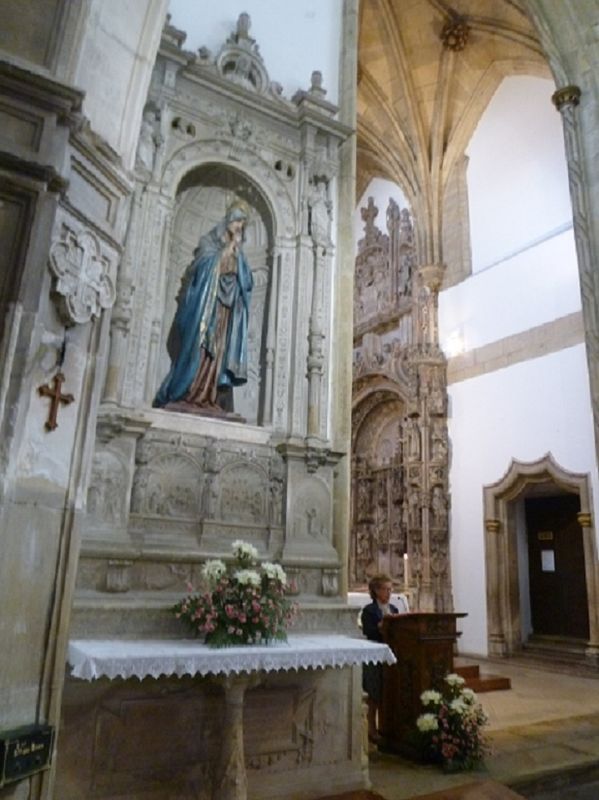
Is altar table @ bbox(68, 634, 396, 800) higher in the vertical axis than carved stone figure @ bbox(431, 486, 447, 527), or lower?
lower

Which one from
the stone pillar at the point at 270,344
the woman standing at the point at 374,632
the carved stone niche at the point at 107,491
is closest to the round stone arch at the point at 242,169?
the stone pillar at the point at 270,344

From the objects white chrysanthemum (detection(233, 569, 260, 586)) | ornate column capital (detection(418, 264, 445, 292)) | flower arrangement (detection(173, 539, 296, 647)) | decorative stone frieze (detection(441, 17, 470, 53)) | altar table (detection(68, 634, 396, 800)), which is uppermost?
decorative stone frieze (detection(441, 17, 470, 53))

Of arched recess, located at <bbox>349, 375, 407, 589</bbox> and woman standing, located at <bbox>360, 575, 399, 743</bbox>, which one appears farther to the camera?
arched recess, located at <bbox>349, 375, 407, 589</bbox>

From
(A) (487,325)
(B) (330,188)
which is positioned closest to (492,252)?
(A) (487,325)

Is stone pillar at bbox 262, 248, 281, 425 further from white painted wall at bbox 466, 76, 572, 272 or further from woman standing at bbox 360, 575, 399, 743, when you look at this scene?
white painted wall at bbox 466, 76, 572, 272

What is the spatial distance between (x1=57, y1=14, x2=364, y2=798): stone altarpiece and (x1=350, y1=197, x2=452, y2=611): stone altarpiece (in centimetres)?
656

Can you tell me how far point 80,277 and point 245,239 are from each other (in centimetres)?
303

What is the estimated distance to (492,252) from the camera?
11727mm

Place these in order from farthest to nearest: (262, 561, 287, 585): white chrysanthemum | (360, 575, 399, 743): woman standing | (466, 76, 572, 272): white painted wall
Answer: (466, 76, 572, 272): white painted wall
(360, 575, 399, 743): woman standing
(262, 561, 287, 585): white chrysanthemum

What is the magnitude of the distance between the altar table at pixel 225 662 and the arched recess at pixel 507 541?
6.81 m

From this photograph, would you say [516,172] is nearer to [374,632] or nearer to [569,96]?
[569,96]

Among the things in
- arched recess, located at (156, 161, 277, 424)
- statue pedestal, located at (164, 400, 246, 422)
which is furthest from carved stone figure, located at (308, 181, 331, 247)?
statue pedestal, located at (164, 400, 246, 422)

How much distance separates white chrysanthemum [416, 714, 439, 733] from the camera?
4.73 meters

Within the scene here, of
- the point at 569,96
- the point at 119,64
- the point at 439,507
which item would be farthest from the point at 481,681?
the point at 119,64
